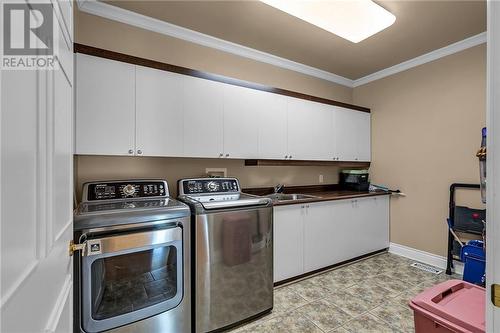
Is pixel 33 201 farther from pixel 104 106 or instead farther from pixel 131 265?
pixel 104 106

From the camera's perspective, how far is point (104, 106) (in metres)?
1.88

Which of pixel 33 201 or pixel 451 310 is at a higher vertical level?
pixel 33 201

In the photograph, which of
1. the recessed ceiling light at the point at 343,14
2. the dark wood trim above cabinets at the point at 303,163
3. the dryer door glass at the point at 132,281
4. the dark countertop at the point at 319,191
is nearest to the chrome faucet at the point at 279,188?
the dark countertop at the point at 319,191

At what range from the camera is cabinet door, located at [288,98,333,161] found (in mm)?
2909

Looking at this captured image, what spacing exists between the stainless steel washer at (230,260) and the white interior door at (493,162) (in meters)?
1.47

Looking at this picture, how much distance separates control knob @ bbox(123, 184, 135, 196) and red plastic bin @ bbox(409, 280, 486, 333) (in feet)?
6.57

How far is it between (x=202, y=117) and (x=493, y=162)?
2072mm

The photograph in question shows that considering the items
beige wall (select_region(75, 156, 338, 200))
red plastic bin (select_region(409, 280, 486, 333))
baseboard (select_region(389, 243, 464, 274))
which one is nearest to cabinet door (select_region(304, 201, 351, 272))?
beige wall (select_region(75, 156, 338, 200))

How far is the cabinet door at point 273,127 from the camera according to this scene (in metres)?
2.68

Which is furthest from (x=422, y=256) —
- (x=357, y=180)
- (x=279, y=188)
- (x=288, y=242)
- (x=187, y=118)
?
(x=187, y=118)

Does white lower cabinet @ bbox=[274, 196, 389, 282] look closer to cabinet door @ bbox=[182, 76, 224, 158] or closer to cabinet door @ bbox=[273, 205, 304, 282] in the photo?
cabinet door @ bbox=[273, 205, 304, 282]

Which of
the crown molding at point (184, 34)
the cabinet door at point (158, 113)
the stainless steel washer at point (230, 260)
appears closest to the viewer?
the stainless steel washer at point (230, 260)

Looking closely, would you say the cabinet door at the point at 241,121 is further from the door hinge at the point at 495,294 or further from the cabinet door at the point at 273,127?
the door hinge at the point at 495,294

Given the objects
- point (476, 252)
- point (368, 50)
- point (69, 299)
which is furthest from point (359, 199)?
point (69, 299)
